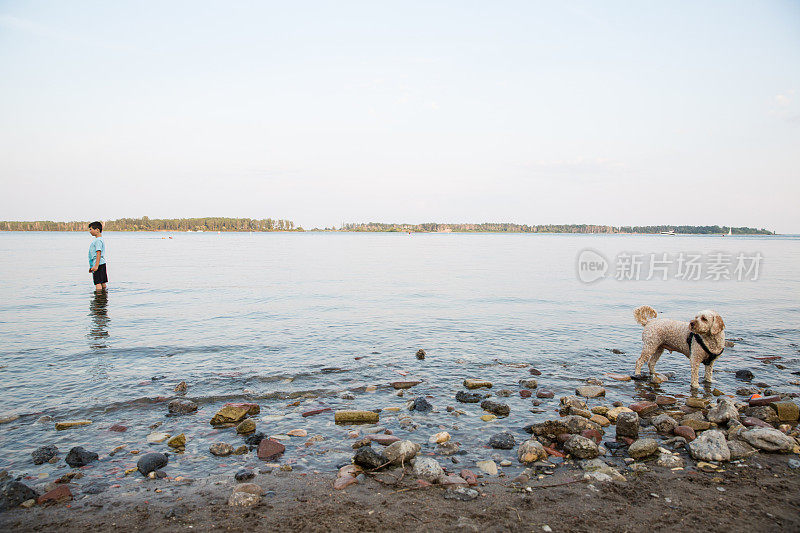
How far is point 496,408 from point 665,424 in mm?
3262

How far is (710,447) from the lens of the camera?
296 inches

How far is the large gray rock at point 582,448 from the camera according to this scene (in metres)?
7.52

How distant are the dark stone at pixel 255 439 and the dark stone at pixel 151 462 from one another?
4.36ft

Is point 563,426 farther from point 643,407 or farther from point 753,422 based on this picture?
point 753,422

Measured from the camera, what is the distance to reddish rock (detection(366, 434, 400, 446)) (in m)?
8.07

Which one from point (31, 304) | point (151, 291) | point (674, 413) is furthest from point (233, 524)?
point (151, 291)

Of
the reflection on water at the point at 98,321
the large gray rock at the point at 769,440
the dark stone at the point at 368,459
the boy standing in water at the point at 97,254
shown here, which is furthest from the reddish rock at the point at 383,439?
the boy standing in water at the point at 97,254

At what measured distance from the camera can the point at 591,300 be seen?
28.7 m

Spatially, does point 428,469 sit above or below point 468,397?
above

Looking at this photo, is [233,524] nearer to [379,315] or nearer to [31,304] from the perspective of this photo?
[379,315]

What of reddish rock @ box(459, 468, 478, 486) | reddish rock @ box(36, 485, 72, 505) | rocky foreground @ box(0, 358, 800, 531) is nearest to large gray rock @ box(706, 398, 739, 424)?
rocky foreground @ box(0, 358, 800, 531)

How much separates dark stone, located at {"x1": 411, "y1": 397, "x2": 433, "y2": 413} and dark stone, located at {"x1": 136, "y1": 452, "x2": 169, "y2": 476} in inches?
194

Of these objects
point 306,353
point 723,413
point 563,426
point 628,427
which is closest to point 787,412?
point 723,413

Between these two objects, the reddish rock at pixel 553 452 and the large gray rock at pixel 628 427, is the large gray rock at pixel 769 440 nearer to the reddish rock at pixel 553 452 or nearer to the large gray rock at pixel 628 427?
the large gray rock at pixel 628 427
